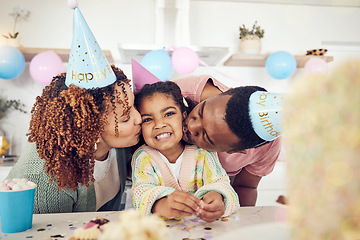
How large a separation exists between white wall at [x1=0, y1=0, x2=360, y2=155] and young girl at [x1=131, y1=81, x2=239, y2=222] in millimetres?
2007

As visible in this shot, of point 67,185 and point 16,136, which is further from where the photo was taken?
point 16,136

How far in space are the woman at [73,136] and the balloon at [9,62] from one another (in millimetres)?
1474

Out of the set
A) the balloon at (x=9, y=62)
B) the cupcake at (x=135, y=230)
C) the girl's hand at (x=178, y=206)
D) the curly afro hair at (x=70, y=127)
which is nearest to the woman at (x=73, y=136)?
the curly afro hair at (x=70, y=127)

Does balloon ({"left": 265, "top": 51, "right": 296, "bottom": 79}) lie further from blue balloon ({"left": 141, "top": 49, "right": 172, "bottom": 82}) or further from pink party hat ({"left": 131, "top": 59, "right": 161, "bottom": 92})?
pink party hat ({"left": 131, "top": 59, "right": 161, "bottom": 92})

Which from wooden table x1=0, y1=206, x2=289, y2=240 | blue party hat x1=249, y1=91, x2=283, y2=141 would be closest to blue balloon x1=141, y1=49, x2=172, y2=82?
blue party hat x1=249, y1=91, x2=283, y2=141

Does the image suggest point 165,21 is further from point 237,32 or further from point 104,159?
point 104,159

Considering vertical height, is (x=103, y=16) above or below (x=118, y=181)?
above

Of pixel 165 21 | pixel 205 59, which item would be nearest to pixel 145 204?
pixel 205 59

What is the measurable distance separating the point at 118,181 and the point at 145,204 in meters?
0.45

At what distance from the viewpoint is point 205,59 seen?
276 cm

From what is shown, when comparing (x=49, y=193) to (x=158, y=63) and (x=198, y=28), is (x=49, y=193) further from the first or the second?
(x=198, y=28)

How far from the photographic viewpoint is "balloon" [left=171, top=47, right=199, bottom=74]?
2.33 metres

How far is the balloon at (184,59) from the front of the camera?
2.33 meters

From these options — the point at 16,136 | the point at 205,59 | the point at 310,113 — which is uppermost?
the point at 205,59
